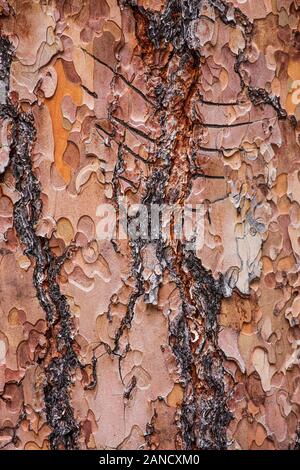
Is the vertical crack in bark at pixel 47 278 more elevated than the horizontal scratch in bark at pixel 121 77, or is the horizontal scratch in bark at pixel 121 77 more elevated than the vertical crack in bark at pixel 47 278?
the horizontal scratch in bark at pixel 121 77

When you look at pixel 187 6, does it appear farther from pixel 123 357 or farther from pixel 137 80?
pixel 123 357

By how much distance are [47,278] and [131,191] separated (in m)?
0.17

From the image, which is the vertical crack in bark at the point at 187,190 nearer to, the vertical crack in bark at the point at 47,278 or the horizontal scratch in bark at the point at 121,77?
the horizontal scratch in bark at the point at 121,77

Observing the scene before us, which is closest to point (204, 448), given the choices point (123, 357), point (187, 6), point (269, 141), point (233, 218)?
point (123, 357)

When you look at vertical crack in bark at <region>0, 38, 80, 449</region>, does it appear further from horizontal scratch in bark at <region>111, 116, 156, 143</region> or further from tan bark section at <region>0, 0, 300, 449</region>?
horizontal scratch in bark at <region>111, 116, 156, 143</region>

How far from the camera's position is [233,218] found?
983mm

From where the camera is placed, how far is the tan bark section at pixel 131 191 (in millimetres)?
928

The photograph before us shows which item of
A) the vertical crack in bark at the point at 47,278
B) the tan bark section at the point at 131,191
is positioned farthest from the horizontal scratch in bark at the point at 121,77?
the vertical crack in bark at the point at 47,278

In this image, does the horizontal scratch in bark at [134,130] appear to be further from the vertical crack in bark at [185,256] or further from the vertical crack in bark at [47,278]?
the vertical crack in bark at [47,278]

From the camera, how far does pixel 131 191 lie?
0.94m

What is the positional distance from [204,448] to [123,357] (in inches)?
7.4

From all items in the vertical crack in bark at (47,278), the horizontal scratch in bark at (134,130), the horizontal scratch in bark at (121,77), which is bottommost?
the vertical crack in bark at (47,278)

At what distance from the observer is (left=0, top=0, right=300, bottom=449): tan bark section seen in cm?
93

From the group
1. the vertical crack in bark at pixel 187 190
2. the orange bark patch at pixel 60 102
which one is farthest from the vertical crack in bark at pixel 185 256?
the orange bark patch at pixel 60 102
